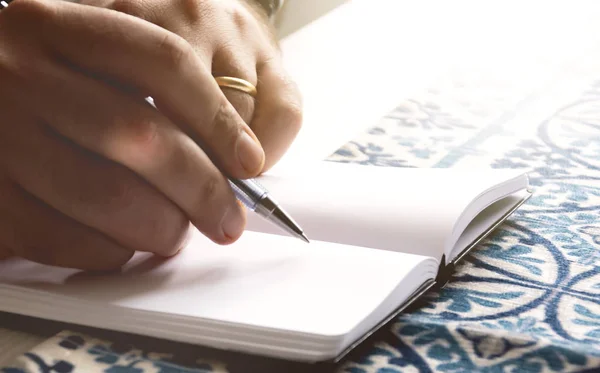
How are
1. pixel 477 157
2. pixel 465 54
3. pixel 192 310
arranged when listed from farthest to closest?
pixel 465 54, pixel 477 157, pixel 192 310

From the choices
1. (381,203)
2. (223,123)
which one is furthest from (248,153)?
(381,203)

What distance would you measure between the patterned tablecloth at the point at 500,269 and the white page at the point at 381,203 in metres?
0.04

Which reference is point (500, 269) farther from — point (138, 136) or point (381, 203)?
point (138, 136)

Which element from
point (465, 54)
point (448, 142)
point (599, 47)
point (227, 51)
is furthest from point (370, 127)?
point (599, 47)

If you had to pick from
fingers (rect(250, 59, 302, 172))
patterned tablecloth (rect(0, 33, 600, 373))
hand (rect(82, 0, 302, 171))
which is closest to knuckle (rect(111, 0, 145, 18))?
hand (rect(82, 0, 302, 171))

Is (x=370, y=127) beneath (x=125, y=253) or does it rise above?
beneath

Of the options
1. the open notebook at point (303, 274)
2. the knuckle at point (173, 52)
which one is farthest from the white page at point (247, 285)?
the knuckle at point (173, 52)

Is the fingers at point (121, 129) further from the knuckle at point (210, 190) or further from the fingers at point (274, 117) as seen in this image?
the fingers at point (274, 117)

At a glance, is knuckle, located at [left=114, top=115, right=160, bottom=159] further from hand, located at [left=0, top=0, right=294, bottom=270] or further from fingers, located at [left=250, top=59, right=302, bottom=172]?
fingers, located at [left=250, top=59, right=302, bottom=172]

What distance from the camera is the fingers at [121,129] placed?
1.50 ft

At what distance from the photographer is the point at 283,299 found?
44 cm

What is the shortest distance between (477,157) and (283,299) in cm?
44

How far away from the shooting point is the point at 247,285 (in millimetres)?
463

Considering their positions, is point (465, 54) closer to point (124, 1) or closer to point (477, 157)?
point (477, 157)
